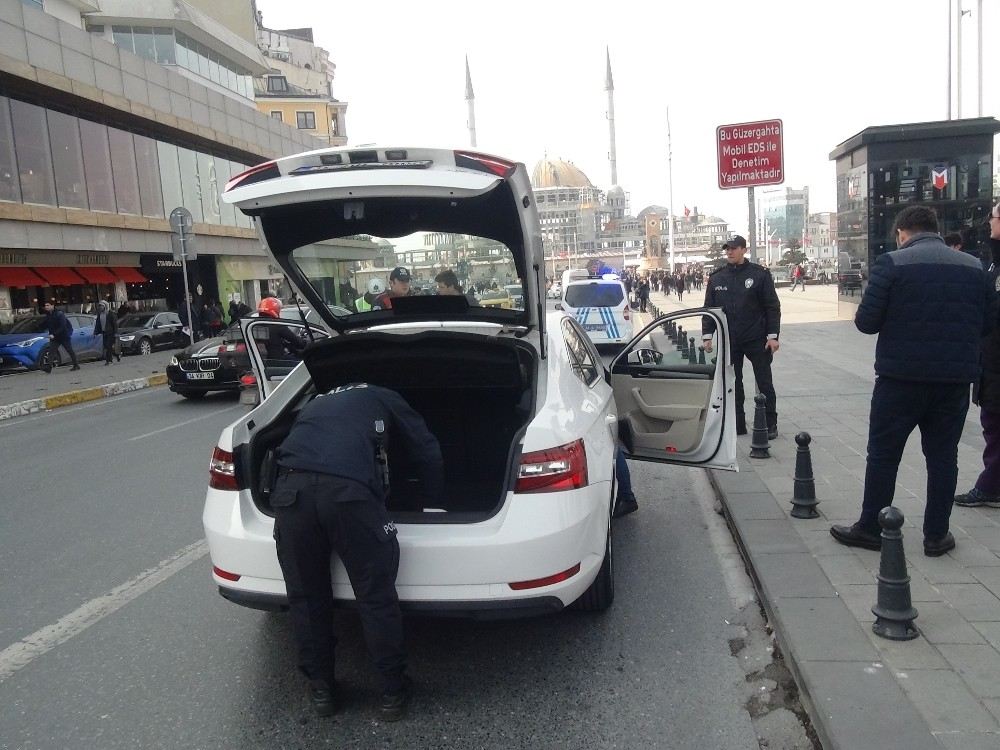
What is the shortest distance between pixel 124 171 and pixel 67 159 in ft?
10.5

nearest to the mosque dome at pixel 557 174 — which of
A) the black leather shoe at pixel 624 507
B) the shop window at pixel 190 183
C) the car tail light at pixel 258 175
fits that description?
the shop window at pixel 190 183

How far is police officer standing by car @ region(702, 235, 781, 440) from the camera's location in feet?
24.1

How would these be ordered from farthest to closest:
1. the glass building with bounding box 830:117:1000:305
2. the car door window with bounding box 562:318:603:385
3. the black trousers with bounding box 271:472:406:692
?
1. the glass building with bounding box 830:117:1000:305
2. the car door window with bounding box 562:318:603:385
3. the black trousers with bounding box 271:472:406:692

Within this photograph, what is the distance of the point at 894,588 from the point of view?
3447mm

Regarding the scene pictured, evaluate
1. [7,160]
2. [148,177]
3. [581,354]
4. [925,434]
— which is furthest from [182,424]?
[148,177]

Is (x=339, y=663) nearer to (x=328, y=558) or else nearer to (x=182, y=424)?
(x=328, y=558)

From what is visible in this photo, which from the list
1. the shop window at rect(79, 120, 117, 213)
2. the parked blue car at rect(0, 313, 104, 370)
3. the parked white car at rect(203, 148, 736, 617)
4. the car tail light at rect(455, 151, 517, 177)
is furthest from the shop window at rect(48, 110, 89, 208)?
the car tail light at rect(455, 151, 517, 177)

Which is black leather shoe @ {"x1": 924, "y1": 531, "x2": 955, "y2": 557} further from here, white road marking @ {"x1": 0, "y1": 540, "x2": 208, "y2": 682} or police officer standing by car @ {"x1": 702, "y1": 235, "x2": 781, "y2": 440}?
white road marking @ {"x1": 0, "y1": 540, "x2": 208, "y2": 682}

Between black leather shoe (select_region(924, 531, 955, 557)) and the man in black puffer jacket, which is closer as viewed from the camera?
the man in black puffer jacket

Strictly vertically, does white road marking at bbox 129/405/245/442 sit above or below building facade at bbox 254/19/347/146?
below

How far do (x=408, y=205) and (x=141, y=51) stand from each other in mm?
37695

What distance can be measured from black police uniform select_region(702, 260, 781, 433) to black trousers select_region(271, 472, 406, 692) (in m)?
4.99

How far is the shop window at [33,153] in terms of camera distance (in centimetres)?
2438

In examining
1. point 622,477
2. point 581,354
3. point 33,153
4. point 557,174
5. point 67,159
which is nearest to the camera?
point 581,354
